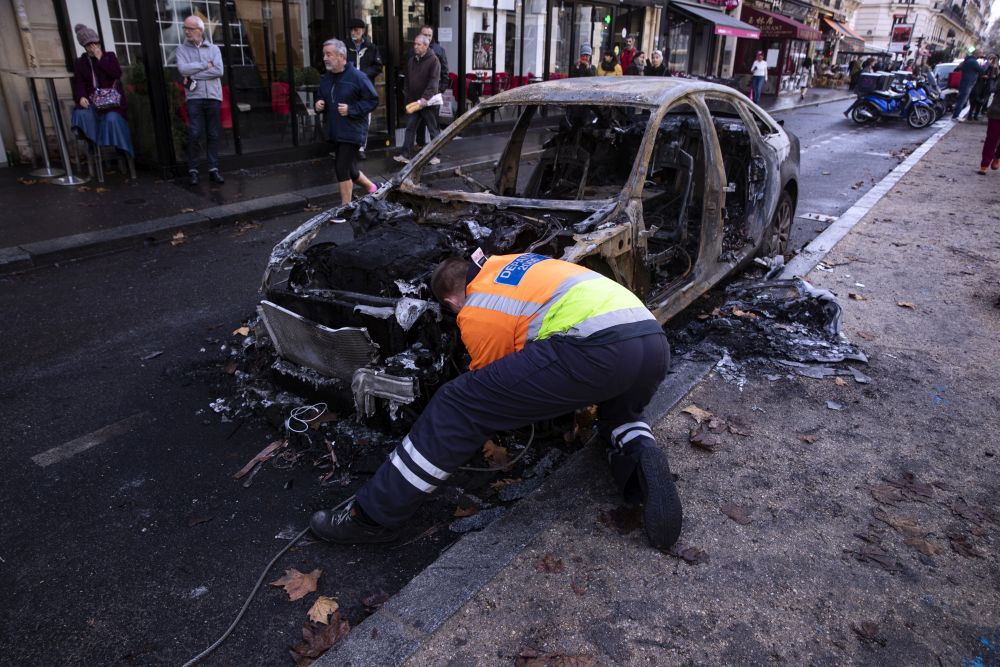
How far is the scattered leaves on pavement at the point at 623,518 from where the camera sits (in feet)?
10.1

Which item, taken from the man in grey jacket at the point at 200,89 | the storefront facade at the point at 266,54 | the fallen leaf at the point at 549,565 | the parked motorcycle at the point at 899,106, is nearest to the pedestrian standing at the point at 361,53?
the storefront facade at the point at 266,54

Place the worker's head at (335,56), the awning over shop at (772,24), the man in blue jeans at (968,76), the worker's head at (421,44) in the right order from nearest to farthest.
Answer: the worker's head at (335,56), the worker's head at (421,44), the man in blue jeans at (968,76), the awning over shop at (772,24)

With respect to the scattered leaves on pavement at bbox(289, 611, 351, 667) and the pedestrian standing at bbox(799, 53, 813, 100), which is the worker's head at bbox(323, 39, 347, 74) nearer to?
the scattered leaves on pavement at bbox(289, 611, 351, 667)

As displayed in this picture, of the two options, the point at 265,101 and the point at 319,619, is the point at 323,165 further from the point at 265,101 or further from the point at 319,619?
the point at 319,619

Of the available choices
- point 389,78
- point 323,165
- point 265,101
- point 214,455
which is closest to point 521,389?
point 214,455

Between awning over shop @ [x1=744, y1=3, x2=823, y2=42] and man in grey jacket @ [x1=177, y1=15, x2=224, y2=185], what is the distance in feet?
96.7

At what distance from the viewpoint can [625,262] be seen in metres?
4.12

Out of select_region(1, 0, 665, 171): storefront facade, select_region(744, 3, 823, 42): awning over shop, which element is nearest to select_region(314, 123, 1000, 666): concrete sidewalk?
select_region(1, 0, 665, 171): storefront facade

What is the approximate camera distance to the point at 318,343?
3.62 meters

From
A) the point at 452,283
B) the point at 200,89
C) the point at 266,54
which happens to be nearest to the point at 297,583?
the point at 452,283

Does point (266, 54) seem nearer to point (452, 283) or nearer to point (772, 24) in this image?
point (452, 283)

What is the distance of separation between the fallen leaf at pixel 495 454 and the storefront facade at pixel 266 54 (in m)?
8.13

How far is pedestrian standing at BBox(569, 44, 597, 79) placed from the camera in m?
16.7

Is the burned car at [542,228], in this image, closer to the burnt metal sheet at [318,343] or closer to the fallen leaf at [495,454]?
the burnt metal sheet at [318,343]
